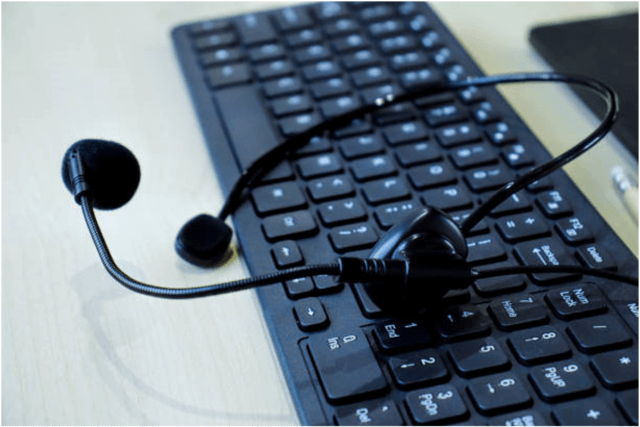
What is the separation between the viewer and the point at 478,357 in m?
0.33

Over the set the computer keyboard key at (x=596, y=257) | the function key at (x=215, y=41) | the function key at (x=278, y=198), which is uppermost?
the function key at (x=215, y=41)

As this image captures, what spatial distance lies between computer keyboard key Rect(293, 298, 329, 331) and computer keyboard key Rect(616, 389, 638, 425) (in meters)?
0.13

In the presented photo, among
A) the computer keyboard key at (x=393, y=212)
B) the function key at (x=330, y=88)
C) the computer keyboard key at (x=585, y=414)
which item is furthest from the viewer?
the function key at (x=330, y=88)

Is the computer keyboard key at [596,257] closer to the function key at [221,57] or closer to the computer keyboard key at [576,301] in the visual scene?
the computer keyboard key at [576,301]

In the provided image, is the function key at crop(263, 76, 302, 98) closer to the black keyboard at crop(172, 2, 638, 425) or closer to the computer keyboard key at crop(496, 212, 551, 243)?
the black keyboard at crop(172, 2, 638, 425)

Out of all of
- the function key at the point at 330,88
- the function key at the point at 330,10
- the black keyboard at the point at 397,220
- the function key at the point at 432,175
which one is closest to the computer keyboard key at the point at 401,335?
the black keyboard at the point at 397,220

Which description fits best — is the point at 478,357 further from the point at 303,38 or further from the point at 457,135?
the point at 303,38

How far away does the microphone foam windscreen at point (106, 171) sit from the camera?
1.24ft

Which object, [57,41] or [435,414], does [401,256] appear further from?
[57,41]

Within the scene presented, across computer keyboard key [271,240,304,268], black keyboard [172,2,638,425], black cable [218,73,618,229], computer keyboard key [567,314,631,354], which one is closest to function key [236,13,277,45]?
black keyboard [172,2,638,425]

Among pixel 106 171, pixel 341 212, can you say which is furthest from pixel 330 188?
pixel 106 171

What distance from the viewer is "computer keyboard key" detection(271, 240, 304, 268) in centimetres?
38

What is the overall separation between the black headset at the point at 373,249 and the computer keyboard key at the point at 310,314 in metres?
0.02

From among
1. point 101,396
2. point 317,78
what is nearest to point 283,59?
point 317,78
